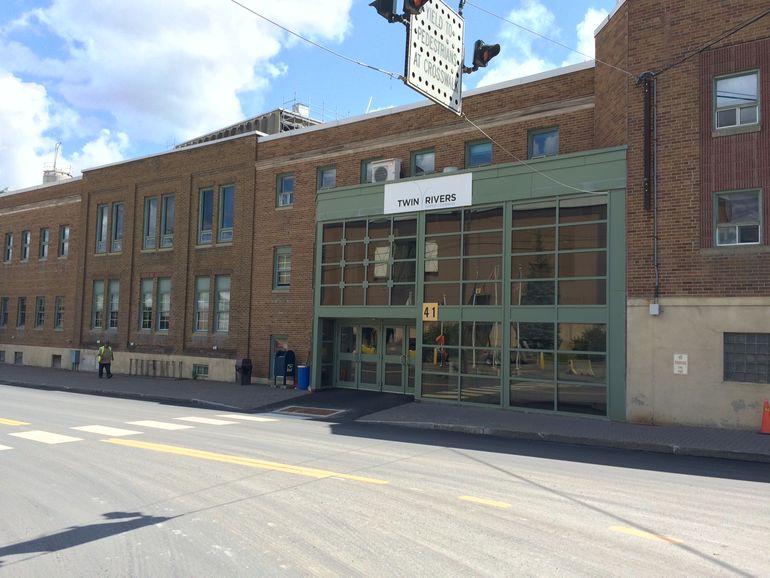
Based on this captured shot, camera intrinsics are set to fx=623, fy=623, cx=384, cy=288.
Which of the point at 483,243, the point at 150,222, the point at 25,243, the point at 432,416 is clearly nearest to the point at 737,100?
the point at 483,243

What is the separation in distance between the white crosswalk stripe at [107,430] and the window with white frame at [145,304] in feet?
53.0

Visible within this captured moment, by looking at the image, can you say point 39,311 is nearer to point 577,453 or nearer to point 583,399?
point 583,399

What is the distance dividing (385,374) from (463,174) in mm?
6868

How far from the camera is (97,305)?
31.0m

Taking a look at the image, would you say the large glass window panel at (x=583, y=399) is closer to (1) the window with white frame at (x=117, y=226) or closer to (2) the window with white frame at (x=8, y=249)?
(1) the window with white frame at (x=117, y=226)

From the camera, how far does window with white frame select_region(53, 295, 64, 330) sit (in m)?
32.8

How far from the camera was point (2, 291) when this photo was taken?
36812mm

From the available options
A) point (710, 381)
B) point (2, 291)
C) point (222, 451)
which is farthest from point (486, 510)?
point (2, 291)

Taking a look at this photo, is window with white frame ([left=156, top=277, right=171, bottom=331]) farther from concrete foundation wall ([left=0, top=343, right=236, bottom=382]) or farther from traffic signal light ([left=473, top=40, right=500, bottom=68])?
traffic signal light ([left=473, top=40, right=500, bottom=68])

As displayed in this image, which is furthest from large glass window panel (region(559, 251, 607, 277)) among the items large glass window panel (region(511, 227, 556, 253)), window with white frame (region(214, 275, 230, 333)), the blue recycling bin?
window with white frame (region(214, 275, 230, 333))

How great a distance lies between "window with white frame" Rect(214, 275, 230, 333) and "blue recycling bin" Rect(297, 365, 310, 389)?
570cm

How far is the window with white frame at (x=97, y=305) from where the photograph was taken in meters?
30.7

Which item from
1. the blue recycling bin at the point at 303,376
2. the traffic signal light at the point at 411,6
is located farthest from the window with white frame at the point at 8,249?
the traffic signal light at the point at 411,6

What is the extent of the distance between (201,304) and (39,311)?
545 inches
